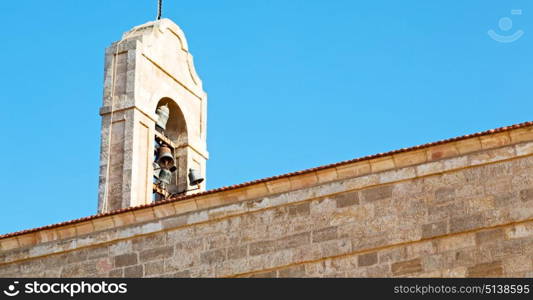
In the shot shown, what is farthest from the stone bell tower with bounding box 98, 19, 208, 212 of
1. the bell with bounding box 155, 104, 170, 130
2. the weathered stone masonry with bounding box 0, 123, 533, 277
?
the weathered stone masonry with bounding box 0, 123, 533, 277

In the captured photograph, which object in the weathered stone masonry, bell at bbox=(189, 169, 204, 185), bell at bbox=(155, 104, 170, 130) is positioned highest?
bell at bbox=(155, 104, 170, 130)

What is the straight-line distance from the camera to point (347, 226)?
1989 cm

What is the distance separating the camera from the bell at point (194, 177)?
24844 millimetres

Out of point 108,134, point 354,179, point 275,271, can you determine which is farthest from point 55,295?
point 108,134

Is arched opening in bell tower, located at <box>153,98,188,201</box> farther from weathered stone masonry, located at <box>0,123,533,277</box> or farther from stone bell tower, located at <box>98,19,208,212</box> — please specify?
weathered stone masonry, located at <box>0,123,533,277</box>

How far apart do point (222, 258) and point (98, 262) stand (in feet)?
5.86

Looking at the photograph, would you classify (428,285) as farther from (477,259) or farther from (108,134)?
(108,134)

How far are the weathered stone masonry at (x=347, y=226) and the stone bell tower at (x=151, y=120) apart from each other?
3.06m

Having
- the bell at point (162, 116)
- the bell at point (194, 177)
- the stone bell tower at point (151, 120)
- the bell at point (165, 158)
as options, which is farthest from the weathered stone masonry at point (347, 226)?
the bell at point (162, 116)

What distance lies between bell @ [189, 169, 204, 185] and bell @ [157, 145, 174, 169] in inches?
15.1

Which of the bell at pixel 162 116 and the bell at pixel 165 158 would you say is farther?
the bell at pixel 162 116

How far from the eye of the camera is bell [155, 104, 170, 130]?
2542 centimetres

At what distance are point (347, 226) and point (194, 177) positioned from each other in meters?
5.45

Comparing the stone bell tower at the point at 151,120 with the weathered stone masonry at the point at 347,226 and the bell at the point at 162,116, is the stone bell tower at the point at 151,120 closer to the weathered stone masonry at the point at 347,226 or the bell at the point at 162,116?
the bell at the point at 162,116
